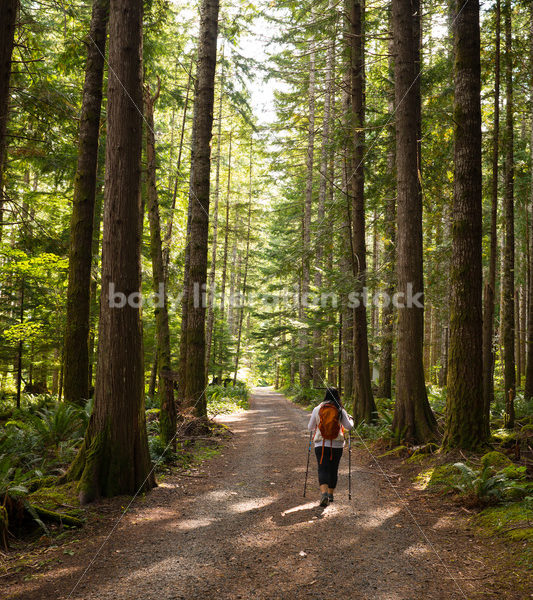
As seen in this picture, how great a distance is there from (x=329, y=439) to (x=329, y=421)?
26 cm

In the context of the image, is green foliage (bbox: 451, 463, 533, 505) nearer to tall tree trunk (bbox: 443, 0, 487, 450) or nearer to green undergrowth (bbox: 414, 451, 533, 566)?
green undergrowth (bbox: 414, 451, 533, 566)

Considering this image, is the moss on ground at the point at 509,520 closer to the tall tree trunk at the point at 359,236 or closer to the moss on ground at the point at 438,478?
the moss on ground at the point at 438,478

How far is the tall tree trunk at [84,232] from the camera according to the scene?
902cm

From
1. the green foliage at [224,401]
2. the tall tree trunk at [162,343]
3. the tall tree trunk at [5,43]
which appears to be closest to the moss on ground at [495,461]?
the tall tree trunk at [162,343]

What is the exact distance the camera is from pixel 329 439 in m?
6.36

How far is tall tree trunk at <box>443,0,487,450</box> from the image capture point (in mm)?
7285

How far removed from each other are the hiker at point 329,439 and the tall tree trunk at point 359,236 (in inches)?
234

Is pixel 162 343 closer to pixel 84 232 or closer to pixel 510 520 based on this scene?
pixel 84 232

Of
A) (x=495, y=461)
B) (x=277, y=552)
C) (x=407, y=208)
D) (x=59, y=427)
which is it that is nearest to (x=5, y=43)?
(x=59, y=427)

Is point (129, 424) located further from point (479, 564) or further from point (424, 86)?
point (424, 86)

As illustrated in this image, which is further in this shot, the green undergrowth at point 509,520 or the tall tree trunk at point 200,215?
the tall tree trunk at point 200,215

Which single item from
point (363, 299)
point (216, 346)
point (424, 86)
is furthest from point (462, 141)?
point (216, 346)

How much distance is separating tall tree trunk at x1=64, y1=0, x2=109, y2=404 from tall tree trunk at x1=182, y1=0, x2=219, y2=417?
8.75 ft

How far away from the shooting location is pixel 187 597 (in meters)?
3.43
